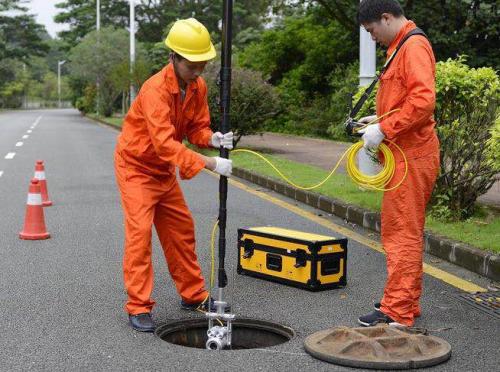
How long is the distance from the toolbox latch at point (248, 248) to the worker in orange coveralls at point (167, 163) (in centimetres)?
97

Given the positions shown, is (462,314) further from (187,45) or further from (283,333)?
(187,45)

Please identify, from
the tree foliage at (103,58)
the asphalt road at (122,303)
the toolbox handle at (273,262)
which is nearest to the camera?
the asphalt road at (122,303)

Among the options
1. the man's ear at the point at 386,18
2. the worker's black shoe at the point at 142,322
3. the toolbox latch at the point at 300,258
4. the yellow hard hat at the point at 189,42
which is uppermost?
the man's ear at the point at 386,18

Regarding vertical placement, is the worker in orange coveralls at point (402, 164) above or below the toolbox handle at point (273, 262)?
above

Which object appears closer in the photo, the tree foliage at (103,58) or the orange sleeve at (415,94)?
the orange sleeve at (415,94)

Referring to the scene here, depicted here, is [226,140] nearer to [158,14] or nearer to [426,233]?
[426,233]

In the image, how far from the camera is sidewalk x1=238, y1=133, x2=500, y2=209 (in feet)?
55.0

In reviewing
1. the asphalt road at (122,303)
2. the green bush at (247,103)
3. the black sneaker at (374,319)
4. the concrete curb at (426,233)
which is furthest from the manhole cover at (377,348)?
the green bush at (247,103)

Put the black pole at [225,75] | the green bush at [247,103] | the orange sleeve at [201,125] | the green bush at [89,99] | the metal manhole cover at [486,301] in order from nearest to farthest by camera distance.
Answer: the black pole at [225,75] < the orange sleeve at [201,125] < the metal manhole cover at [486,301] < the green bush at [247,103] < the green bush at [89,99]

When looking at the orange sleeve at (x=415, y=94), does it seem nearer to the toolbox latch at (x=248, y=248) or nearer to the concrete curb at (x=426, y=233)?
the toolbox latch at (x=248, y=248)

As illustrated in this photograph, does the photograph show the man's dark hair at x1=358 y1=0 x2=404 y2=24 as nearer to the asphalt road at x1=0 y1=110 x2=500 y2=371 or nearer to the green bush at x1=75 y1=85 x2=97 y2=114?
the asphalt road at x1=0 y1=110 x2=500 y2=371

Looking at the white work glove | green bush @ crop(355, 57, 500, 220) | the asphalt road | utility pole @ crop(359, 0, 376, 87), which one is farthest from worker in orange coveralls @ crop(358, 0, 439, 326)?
utility pole @ crop(359, 0, 376, 87)

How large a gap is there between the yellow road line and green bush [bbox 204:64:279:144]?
4405 mm

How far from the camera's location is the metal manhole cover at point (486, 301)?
545 centimetres
